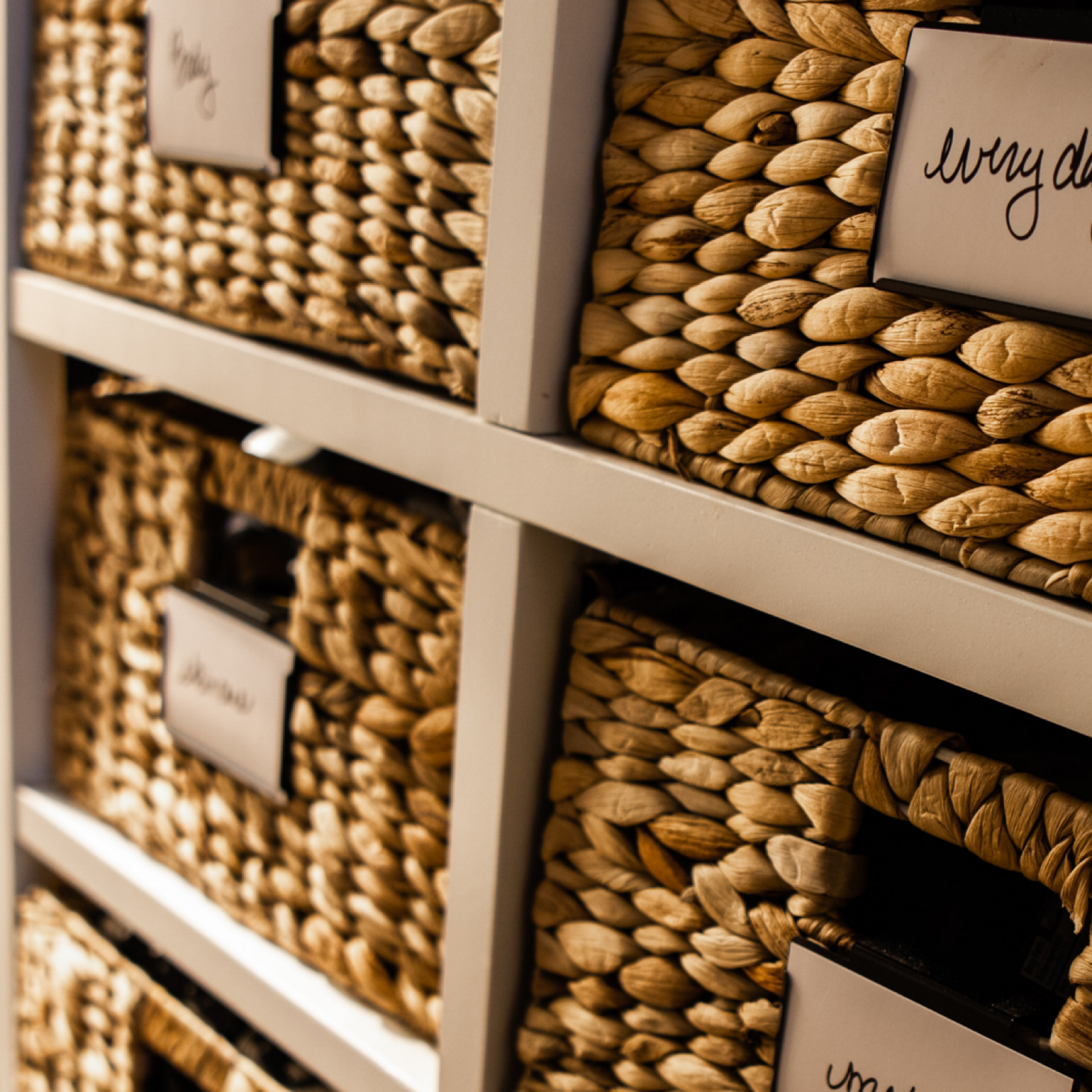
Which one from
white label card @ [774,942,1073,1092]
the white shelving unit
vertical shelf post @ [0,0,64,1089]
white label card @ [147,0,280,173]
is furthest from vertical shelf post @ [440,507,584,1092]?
vertical shelf post @ [0,0,64,1089]

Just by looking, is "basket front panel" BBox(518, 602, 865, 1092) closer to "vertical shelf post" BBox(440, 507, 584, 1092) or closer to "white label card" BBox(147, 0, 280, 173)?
"vertical shelf post" BBox(440, 507, 584, 1092)

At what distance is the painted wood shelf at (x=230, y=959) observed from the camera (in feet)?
1.96

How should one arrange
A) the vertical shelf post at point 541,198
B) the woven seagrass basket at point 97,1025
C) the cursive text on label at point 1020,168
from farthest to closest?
the woven seagrass basket at point 97,1025 < the vertical shelf post at point 541,198 < the cursive text on label at point 1020,168

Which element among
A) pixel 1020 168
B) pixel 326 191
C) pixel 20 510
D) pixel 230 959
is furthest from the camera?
pixel 20 510

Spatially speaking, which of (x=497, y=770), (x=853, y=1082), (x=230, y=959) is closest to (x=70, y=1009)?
(x=230, y=959)

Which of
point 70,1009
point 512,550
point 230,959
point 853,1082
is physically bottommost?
point 70,1009

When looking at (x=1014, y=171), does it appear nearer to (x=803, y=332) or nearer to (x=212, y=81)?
(x=803, y=332)

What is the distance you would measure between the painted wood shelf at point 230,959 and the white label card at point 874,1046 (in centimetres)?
22

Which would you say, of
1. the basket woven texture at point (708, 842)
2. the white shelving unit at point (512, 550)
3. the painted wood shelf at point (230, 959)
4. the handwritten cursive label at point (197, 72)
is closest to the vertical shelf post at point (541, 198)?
the white shelving unit at point (512, 550)

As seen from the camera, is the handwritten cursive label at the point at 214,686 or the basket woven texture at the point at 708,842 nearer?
the basket woven texture at the point at 708,842

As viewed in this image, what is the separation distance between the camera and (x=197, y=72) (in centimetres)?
→ 60

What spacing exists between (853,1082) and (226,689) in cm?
39

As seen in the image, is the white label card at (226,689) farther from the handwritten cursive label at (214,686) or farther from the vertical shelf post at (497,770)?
the vertical shelf post at (497,770)

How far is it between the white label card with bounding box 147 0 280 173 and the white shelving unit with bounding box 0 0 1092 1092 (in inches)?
3.8
